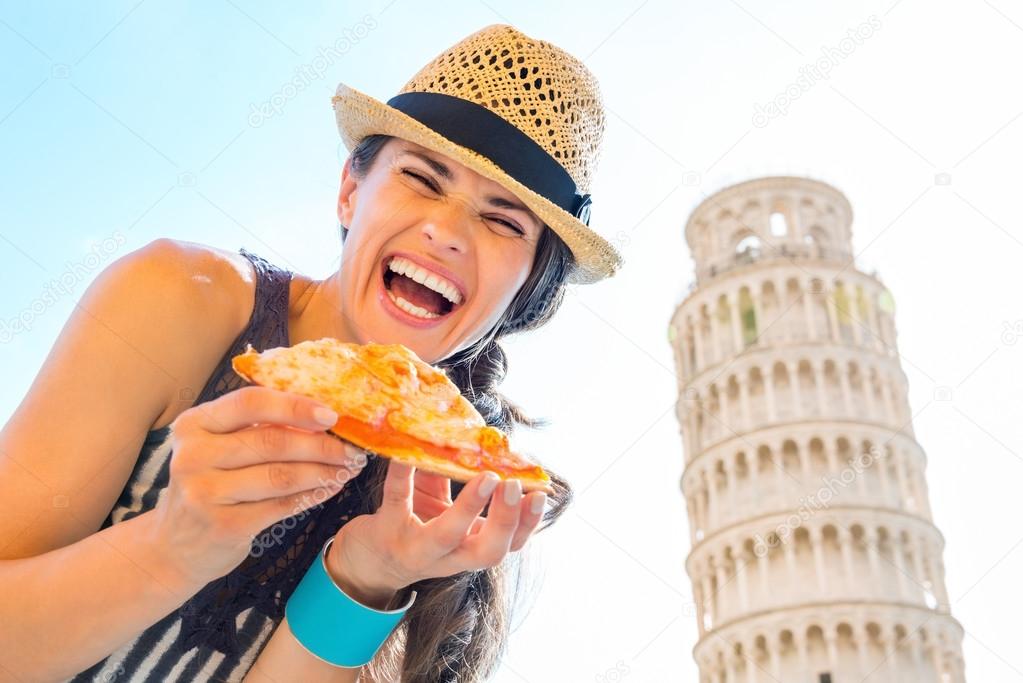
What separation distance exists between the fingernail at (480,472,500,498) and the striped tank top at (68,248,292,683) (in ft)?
1.54

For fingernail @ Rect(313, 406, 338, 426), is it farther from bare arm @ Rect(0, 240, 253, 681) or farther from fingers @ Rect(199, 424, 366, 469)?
bare arm @ Rect(0, 240, 253, 681)

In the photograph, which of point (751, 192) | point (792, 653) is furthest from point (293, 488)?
point (751, 192)

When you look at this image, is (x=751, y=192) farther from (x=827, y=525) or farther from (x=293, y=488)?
(x=293, y=488)

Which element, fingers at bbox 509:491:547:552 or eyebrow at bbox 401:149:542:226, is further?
eyebrow at bbox 401:149:542:226

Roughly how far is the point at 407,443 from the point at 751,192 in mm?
25968

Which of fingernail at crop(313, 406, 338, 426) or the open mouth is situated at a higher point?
the open mouth

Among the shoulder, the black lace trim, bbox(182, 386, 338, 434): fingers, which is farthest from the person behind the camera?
the black lace trim

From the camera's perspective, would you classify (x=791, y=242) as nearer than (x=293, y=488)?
No

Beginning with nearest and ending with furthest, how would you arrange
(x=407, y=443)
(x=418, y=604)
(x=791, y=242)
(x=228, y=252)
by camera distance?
(x=407, y=443) → (x=228, y=252) → (x=418, y=604) → (x=791, y=242)

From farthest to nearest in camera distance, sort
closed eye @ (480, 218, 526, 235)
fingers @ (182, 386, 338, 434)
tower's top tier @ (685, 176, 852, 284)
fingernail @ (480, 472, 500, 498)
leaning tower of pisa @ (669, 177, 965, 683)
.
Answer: tower's top tier @ (685, 176, 852, 284) < leaning tower of pisa @ (669, 177, 965, 683) < closed eye @ (480, 218, 526, 235) < fingernail @ (480, 472, 500, 498) < fingers @ (182, 386, 338, 434)

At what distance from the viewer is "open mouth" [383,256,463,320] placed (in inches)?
60.2

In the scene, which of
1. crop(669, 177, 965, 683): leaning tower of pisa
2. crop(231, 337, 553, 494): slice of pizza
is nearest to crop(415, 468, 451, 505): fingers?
crop(231, 337, 553, 494): slice of pizza

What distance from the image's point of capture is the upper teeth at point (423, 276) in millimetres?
1526

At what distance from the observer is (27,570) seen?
3.74ft
